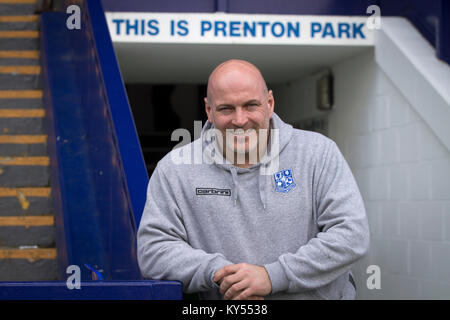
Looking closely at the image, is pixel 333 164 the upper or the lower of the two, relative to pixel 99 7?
lower

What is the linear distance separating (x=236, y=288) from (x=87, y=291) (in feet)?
1.44

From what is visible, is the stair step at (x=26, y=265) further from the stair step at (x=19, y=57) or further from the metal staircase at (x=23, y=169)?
the stair step at (x=19, y=57)

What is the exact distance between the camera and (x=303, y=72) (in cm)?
605

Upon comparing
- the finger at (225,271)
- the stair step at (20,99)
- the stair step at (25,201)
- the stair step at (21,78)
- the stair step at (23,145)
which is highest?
the stair step at (21,78)

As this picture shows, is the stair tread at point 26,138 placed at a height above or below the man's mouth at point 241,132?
above

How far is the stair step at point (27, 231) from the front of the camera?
3.64 metres

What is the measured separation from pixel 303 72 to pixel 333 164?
4212 mm

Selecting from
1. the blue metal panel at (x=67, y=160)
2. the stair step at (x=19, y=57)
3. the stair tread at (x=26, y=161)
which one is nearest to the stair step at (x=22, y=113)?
the blue metal panel at (x=67, y=160)

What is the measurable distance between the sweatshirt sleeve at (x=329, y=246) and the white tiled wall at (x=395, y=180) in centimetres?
210

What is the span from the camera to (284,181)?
196 cm

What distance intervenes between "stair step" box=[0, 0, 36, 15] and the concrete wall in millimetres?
2886
